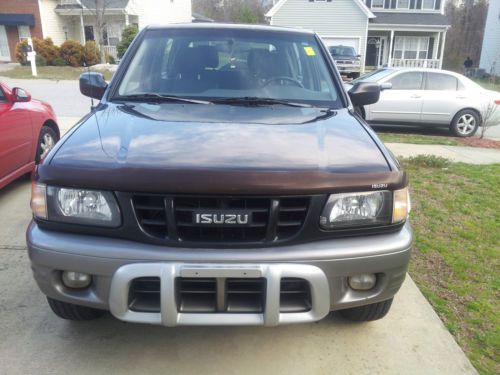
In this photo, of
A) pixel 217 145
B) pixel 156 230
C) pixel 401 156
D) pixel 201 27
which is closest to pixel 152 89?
pixel 201 27

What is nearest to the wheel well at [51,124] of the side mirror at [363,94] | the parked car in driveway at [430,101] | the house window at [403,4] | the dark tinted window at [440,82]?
the side mirror at [363,94]

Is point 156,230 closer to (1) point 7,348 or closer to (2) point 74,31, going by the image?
(1) point 7,348

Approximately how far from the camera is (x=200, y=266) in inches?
81.4

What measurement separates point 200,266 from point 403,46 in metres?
34.5

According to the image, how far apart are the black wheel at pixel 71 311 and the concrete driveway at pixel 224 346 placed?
116 mm

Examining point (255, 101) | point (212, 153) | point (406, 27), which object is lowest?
point (212, 153)

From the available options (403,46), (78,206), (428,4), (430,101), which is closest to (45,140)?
(78,206)

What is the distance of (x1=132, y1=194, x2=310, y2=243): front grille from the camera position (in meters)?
2.12

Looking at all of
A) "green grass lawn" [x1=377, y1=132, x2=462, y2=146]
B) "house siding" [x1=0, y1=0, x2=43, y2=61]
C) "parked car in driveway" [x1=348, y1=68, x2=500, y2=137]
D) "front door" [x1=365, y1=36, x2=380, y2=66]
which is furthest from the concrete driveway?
"front door" [x1=365, y1=36, x2=380, y2=66]

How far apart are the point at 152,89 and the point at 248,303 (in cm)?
176

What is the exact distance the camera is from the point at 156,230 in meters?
2.16

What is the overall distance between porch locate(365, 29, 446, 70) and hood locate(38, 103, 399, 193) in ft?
102

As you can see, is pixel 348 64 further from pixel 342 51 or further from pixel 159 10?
pixel 159 10

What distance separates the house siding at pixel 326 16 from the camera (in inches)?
1116
